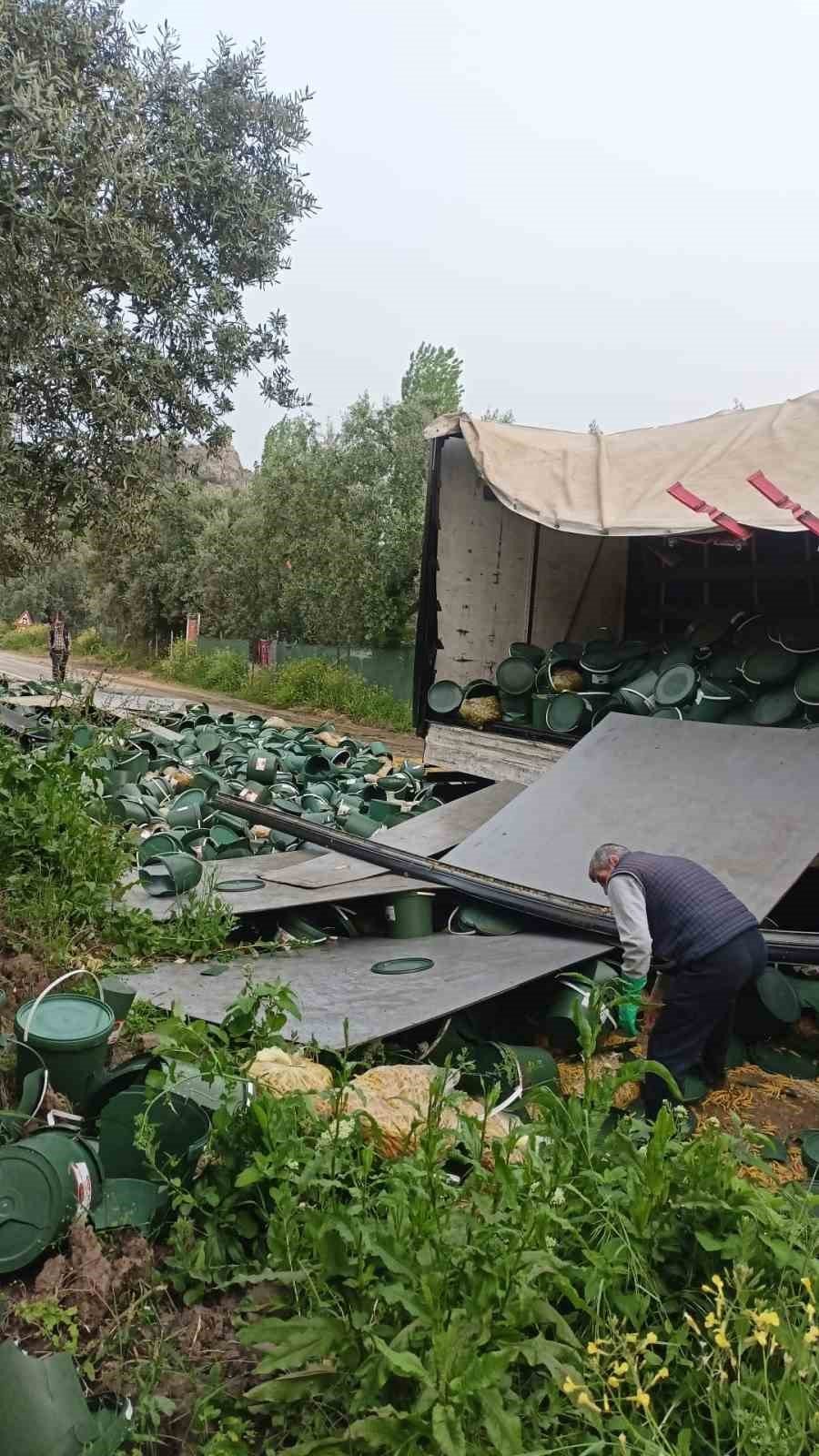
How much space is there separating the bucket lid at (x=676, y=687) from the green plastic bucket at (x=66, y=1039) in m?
4.86

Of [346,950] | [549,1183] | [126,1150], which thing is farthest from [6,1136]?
[346,950]

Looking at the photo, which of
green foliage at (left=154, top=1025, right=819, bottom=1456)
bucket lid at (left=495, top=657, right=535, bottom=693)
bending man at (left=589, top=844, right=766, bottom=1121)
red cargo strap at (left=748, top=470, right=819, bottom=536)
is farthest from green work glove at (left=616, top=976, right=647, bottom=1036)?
bucket lid at (left=495, top=657, right=535, bottom=693)

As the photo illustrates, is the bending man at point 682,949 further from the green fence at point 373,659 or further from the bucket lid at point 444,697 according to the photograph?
the green fence at point 373,659

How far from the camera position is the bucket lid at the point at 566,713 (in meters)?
7.41

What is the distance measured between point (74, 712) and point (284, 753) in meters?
2.59

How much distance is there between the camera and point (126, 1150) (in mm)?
2660

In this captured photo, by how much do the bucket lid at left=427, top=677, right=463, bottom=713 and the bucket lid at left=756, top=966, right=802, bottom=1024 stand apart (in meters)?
4.27

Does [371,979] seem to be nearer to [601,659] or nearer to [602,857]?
[602,857]

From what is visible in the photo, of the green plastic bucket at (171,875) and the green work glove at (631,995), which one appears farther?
the green plastic bucket at (171,875)

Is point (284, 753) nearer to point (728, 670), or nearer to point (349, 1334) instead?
point (728, 670)

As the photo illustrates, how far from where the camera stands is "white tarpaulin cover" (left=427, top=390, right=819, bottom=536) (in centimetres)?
662

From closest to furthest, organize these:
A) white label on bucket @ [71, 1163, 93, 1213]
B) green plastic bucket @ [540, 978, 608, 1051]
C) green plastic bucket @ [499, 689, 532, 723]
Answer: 1. white label on bucket @ [71, 1163, 93, 1213]
2. green plastic bucket @ [540, 978, 608, 1051]
3. green plastic bucket @ [499, 689, 532, 723]

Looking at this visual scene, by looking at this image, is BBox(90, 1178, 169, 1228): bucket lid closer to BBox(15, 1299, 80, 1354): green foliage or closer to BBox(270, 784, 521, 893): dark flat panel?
BBox(15, 1299, 80, 1354): green foliage

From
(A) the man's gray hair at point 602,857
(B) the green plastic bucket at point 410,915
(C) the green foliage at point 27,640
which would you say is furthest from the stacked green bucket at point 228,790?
(C) the green foliage at point 27,640
